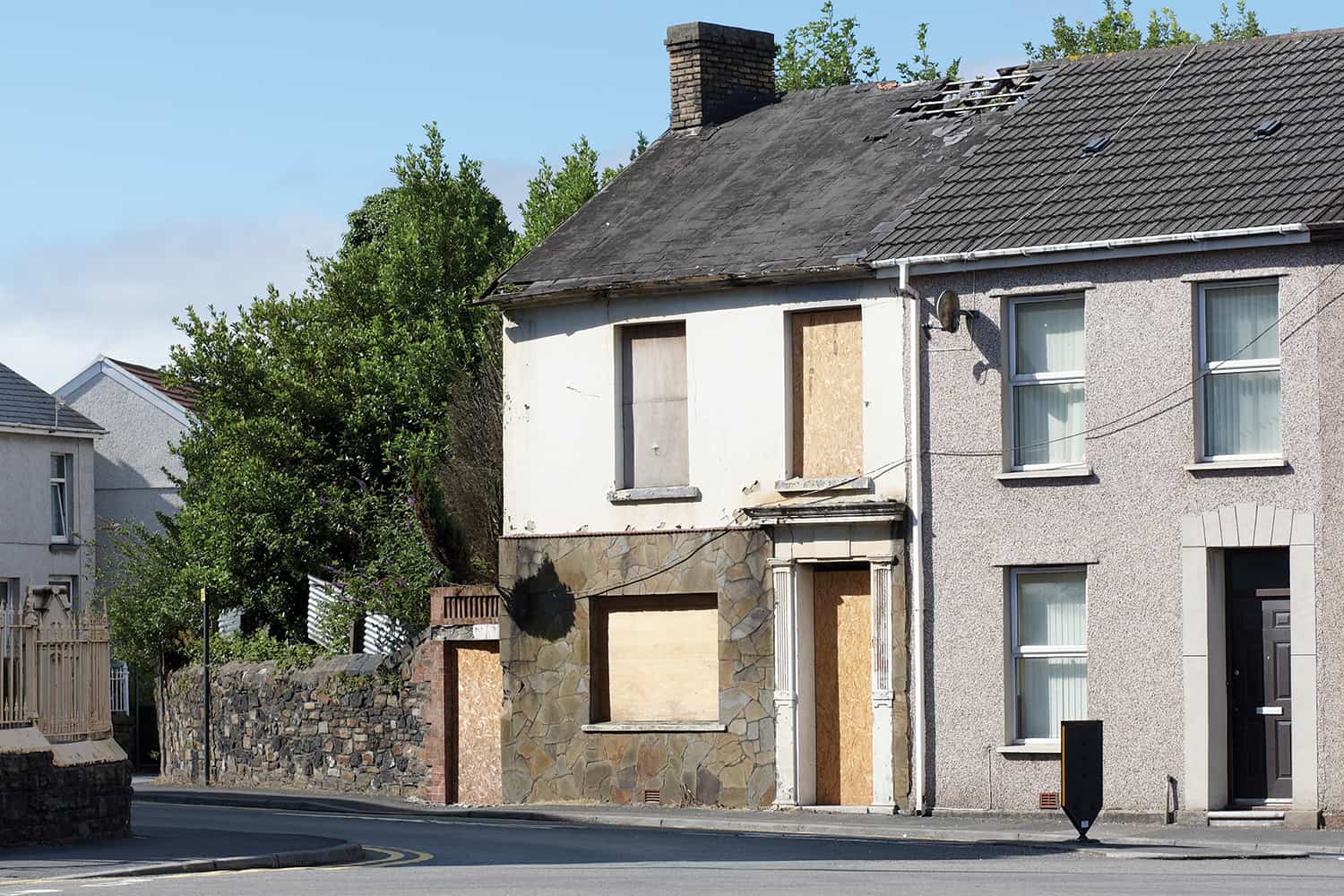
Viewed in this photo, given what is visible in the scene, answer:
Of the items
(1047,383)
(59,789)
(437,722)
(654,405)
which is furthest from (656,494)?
(59,789)

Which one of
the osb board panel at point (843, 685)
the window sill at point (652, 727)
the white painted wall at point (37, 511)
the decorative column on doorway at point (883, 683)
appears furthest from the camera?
the white painted wall at point (37, 511)

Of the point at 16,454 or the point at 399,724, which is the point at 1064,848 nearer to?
the point at 399,724

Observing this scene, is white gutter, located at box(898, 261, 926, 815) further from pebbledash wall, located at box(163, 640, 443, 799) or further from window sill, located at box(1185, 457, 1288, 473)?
pebbledash wall, located at box(163, 640, 443, 799)

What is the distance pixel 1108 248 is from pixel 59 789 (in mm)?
11919

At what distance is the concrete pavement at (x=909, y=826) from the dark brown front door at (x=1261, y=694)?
0.98m

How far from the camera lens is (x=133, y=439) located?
50000mm

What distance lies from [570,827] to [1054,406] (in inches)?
277

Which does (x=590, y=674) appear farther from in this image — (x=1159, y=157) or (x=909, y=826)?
(x=1159, y=157)

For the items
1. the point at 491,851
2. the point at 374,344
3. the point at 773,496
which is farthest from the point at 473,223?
the point at 491,851

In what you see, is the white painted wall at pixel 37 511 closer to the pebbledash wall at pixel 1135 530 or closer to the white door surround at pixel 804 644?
the white door surround at pixel 804 644

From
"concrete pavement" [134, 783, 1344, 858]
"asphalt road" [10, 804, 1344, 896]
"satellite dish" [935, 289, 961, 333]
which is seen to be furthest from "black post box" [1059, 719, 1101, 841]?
"satellite dish" [935, 289, 961, 333]

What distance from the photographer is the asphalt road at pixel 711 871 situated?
15.0 metres

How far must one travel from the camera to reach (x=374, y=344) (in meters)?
37.9

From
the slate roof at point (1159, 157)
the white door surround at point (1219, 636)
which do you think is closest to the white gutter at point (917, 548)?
the slate roof at point (1159, 157)
